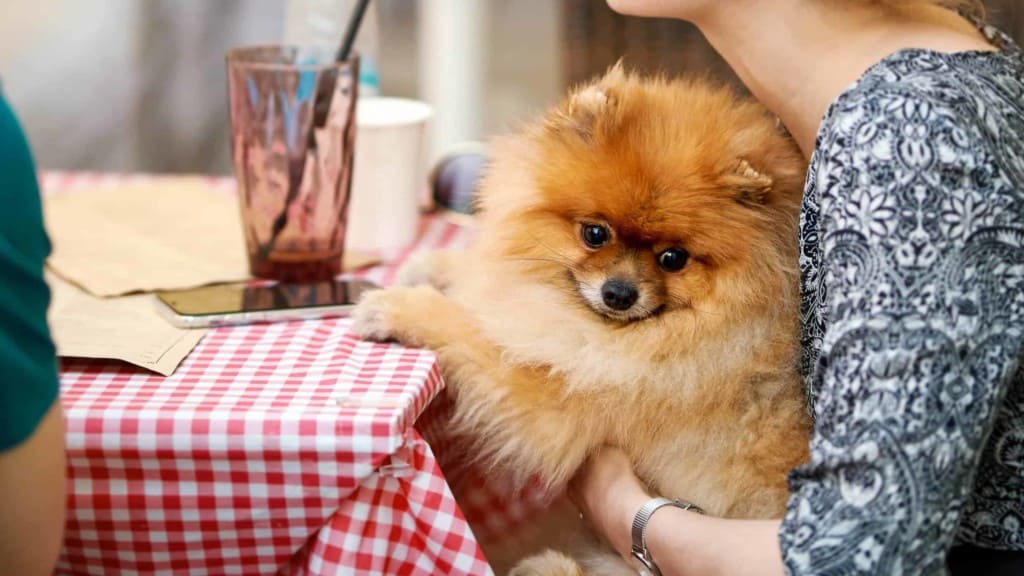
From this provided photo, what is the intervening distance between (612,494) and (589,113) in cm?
50

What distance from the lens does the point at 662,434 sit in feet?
4.40

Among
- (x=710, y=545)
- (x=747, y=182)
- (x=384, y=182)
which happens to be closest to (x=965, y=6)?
(x=747, y=182)

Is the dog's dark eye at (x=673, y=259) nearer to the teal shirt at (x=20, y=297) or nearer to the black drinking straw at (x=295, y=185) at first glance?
the black drinking straw at (x=295, y=185)

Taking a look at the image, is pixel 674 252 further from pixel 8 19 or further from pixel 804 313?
pixel 8 19

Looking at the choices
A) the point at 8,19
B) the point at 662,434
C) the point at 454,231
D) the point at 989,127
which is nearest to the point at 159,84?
the point at 8,19

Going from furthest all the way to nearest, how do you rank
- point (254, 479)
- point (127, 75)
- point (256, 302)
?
point (127, 75) < point (256, 302) < point (254, 479)

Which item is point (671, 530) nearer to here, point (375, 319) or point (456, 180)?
point (375, 319)

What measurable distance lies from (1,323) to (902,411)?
832mm

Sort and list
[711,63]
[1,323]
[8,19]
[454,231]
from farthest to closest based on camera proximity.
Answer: [8,19], [711,63], [454,231], [1,323]

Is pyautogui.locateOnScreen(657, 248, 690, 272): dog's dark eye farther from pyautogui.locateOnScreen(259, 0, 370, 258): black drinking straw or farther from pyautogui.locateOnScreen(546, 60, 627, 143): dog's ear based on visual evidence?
pyautogui.locateOnScreen(259, 0, 370, 258): black drinking straw

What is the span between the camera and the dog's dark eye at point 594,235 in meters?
1.36

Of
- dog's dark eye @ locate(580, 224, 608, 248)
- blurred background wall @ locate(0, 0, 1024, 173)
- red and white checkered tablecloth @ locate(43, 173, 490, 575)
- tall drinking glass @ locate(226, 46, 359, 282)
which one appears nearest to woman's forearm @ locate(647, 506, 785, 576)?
red and white checkered tablecloth @ locate(43, 173, 490, 575)

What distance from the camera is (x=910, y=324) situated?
3.33 ft

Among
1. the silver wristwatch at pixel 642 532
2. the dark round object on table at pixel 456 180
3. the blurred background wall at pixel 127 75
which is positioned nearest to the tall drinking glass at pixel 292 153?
the dark round object on table at pixel 456 180
